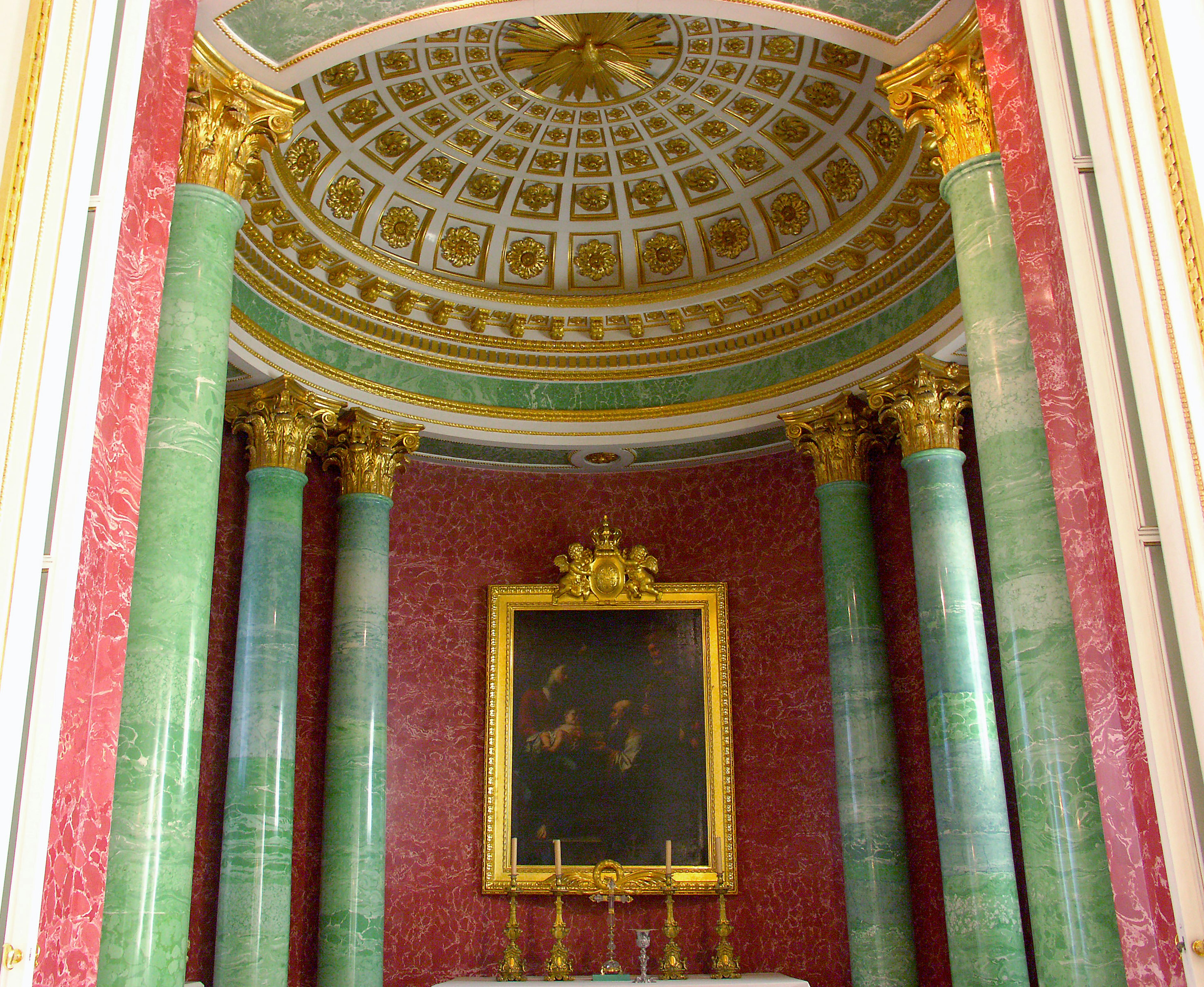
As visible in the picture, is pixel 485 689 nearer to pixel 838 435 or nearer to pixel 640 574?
pixel 640 574

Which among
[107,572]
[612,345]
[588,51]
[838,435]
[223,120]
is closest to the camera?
[107,572]

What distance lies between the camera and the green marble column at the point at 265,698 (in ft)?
28.9

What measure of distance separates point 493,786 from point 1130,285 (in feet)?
28.6

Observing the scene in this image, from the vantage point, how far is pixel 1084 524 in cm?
451

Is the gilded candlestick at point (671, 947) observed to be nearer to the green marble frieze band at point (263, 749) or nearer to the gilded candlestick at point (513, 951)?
the gilded candlestick at point (513, 951)

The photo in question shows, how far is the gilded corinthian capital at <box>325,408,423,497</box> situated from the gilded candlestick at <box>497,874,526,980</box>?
4067 mm

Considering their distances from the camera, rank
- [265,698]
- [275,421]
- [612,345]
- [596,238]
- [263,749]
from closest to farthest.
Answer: [263,749]
[265,698]
[275,421]
[596,238]
[612,345]

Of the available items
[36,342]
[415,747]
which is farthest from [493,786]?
[36,342]

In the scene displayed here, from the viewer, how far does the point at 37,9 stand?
4312mm

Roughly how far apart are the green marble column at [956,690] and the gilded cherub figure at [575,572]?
3487 millimetres

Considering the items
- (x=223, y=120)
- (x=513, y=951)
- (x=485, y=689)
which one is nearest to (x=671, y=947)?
(x=513, y=951)

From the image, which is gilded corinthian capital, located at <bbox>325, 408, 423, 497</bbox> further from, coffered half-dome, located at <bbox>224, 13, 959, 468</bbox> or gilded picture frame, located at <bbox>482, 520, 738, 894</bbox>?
gilded picture frame, located at <bbox>482, 520, 738, 894</bbox>

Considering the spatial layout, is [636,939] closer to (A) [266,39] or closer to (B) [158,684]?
(B) [158,684]

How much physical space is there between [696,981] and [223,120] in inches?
323
